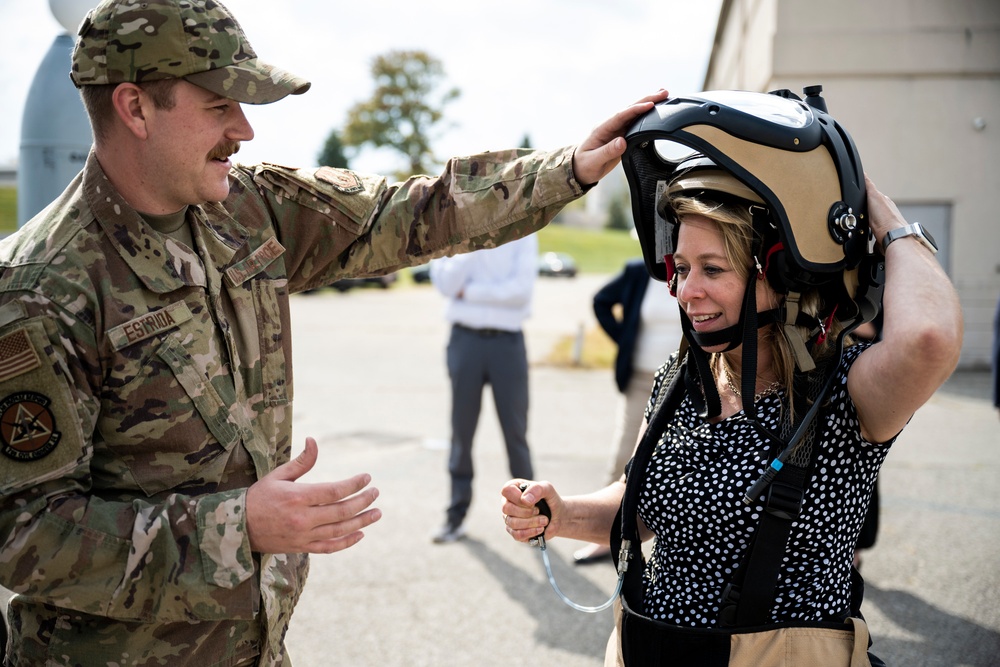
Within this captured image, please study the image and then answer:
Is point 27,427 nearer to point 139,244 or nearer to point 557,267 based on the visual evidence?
point 139,244

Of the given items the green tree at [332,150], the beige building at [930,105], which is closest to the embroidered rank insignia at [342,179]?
the beige building at [930,105]

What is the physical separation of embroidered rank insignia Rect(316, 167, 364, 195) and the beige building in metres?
13.1

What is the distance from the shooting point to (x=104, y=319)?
1822 millimetres

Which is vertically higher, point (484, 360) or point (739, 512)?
point (739, 512)

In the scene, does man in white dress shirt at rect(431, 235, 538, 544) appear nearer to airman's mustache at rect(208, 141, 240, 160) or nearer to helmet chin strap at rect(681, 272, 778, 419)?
helmet chin strap at rect(681, 272, 778, 419)

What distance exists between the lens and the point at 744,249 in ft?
6.98

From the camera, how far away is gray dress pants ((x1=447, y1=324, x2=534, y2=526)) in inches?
225

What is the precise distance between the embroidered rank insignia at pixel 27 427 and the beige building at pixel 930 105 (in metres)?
14.1

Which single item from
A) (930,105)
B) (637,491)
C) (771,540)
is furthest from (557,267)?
(771,540)

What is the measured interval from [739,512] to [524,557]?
359cm

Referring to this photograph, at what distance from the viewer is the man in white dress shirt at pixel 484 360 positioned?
5.72m

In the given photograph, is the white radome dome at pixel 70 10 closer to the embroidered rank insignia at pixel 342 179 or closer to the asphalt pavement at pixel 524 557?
the embroidered rank insignia at pixel 342 179

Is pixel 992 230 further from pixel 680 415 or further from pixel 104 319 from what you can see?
pixel 104 319

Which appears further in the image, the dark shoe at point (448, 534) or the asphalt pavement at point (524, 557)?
the dark shoe at point (448, 534)
